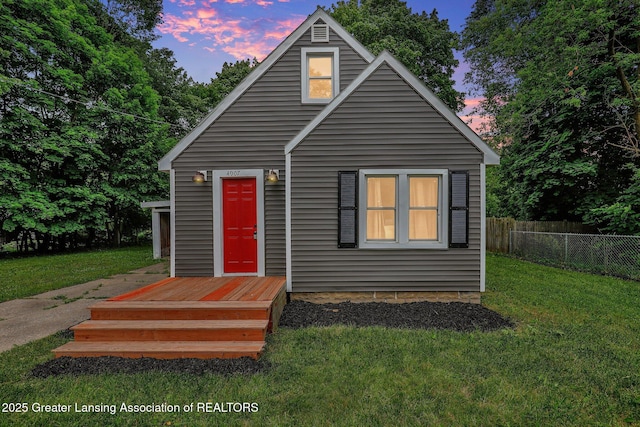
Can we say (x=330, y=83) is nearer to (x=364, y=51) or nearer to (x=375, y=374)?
(x=364, y=51)

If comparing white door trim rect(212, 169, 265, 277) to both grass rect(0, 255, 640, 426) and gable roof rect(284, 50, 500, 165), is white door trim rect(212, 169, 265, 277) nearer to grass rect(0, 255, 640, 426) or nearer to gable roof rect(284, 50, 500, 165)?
gable roof rect(284, 50, 500, 165)

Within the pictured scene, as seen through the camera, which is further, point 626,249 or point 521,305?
point 626,249

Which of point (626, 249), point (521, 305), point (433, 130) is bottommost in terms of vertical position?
point (521, 305)

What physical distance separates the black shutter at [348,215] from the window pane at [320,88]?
2.28 meters

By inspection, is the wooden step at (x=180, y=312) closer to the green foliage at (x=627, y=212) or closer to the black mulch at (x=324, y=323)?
the black mulch at (x=324, y=323)

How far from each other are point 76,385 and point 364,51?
713 centimetres

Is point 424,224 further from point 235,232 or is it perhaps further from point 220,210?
point 220,210

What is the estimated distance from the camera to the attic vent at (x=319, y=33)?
6.23 metres

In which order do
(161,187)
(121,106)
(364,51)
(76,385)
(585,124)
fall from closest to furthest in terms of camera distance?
(76,385) < (364,51) < (585,124) < (121,106) < (161,187)

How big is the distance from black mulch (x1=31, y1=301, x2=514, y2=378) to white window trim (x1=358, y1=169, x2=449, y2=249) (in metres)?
1.08

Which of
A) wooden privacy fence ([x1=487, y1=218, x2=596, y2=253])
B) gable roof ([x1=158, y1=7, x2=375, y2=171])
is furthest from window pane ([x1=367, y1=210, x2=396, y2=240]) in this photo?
wooden privacy fence ([x1=487, y1=218, x2=596, y2=253])

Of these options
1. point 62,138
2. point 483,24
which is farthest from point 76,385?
point 483,24

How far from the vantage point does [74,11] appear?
44.6 feet

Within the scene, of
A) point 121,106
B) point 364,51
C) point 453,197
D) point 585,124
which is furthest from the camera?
point 121,106
